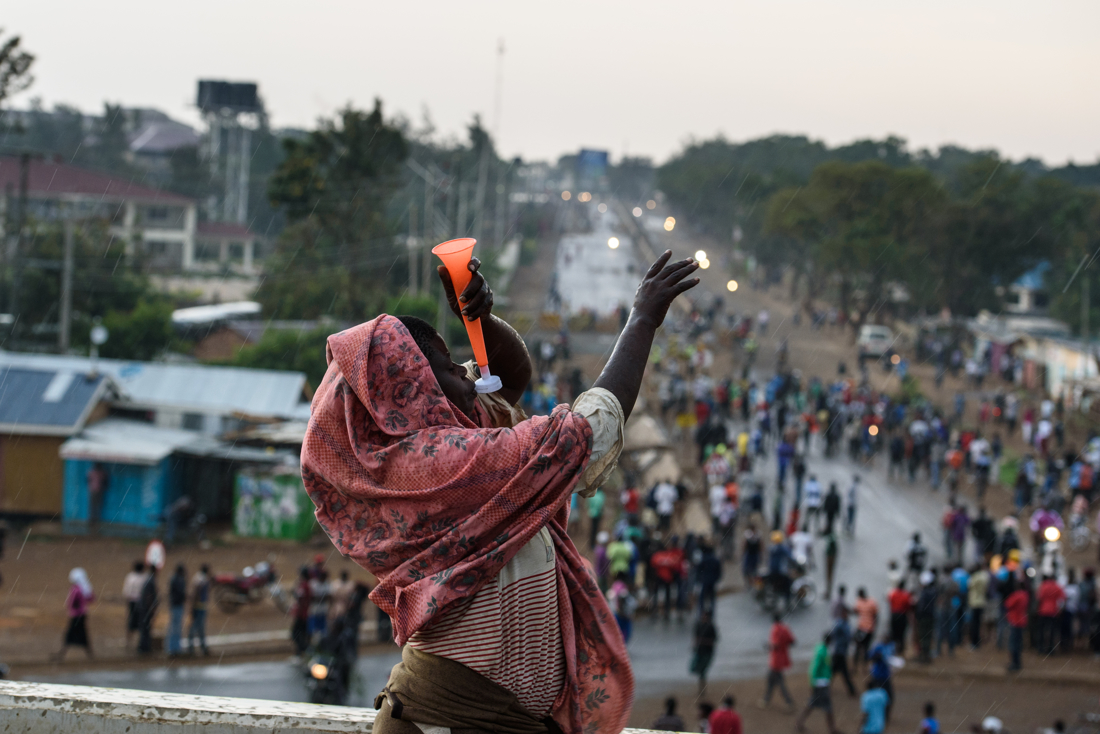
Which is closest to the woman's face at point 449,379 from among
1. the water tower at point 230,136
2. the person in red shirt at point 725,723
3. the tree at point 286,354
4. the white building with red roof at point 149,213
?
the person in red shirt at point 725,723

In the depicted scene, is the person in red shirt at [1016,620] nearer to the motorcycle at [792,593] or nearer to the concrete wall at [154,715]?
the motorcycle at [792,593]

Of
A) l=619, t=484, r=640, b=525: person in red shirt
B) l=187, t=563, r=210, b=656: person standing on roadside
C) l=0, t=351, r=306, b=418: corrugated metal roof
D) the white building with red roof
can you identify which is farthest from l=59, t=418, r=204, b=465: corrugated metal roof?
the white building with red roof

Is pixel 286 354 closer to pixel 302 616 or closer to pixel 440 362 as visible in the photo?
pixel 302 616

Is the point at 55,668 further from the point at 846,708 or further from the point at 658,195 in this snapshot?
the point at 658,195

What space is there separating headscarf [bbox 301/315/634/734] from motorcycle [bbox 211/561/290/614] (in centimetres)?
1276

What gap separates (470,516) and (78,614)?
441 inches

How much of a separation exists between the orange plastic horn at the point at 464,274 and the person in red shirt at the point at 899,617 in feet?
38.9

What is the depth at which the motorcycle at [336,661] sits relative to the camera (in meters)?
9.74

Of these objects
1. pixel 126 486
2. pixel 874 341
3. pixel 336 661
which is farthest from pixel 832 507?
pixel 874 341

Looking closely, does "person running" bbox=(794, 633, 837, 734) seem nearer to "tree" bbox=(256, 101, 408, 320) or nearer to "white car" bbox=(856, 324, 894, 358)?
"tree" bbox=(256, 101, 408, 320)

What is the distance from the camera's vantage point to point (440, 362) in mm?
1731

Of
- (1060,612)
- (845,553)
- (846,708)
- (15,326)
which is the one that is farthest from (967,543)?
(15,326)

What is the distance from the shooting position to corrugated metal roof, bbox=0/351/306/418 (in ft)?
61.0

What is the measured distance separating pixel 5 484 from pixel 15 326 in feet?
35.3
